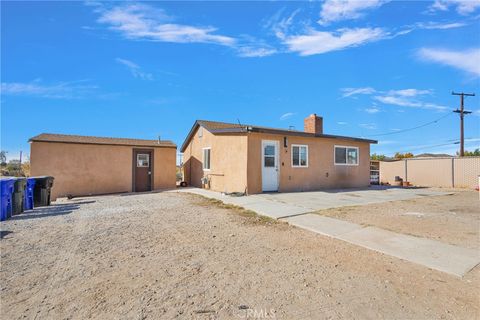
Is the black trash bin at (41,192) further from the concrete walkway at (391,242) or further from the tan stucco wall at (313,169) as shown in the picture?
the concrete walkway at (391,242)

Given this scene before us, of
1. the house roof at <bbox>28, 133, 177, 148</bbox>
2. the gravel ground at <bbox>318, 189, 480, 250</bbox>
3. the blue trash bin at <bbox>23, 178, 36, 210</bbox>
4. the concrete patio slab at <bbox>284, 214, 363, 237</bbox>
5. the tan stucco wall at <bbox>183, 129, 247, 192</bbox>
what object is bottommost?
the gravel ground at <bbox>318, 189, 480, 250</bbox>

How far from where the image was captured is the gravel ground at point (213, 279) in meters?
2.61

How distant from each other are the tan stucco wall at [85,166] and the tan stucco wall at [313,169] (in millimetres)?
7077

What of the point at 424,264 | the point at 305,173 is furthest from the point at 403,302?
the point at 305,173

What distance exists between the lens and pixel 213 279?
10.8 feet

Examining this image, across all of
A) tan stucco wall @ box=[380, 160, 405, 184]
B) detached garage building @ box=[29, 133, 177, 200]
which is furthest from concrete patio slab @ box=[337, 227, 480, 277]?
tan stucco wall @ box=[380, 160, 405, 184]

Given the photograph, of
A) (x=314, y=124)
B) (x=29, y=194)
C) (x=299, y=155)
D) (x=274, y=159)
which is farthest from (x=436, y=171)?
(x=29, y=194)

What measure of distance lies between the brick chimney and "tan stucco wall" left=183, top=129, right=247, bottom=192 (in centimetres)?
550

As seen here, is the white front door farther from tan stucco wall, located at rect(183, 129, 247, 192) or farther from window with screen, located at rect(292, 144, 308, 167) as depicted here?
window with screen, located at rect(292, 144, 308, 167)

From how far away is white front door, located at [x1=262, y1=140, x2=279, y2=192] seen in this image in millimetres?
12195

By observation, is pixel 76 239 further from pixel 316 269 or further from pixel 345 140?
pixel 345 140

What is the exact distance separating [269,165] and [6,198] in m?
9.86

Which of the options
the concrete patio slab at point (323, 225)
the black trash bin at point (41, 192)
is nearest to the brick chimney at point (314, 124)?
the concrete patio slab at point (323, 225)

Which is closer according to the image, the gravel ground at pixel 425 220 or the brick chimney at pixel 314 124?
the gravel ground at pixel 425 220
